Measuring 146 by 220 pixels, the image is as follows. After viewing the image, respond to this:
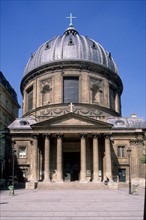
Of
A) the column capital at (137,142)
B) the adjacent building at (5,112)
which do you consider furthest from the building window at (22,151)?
the column capital at (137,142)

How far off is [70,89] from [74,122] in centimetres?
1293

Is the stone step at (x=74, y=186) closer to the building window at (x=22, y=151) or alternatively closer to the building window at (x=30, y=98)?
the building window at (x=22, y=151)

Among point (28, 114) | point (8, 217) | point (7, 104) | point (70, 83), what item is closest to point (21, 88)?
point (7, 104)

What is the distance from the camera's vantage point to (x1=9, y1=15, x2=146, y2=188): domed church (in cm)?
5362

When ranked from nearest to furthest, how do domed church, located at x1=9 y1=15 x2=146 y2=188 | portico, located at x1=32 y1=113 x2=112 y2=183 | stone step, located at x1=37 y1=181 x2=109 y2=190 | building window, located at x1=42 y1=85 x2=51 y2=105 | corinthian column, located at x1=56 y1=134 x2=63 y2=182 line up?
1. stone step, located at x1=37 y1=181 x2=109 y2=190
2. corinthian column, located at x1=56 y1=134 x2=63 y2=182
3. portico, located at x1=32 y1=113 x2=112 y2=183
4. domed church, located at x1=9 y1=15 x2=146 y2=188
5. building window, located at x1=42 y1=85 x2=51 y2=105

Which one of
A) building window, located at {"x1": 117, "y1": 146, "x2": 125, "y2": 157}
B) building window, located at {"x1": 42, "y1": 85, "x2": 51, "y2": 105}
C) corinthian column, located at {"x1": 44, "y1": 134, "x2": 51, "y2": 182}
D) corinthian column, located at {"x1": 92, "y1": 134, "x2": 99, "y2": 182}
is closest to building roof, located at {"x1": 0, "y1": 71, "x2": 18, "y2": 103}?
building window, located at {"x1": 42, "y1": 85, "x2": 51, "y2": 105}

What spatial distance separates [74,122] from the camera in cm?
5428

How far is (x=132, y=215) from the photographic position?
62.7 feet

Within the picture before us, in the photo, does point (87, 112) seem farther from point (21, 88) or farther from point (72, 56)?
point (21, 88)

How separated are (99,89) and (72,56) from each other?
9138 millimetres

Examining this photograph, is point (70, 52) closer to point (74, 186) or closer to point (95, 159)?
point (95, 159)

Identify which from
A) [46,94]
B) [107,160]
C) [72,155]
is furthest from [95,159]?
[46,94]

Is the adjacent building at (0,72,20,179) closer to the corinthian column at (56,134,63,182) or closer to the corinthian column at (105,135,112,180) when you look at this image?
the corinthian column at (56,134,63,182)

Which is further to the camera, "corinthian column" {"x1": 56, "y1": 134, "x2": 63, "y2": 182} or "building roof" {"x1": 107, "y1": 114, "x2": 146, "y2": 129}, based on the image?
"building roof" {"x1": 107, "y1": 114, "x2": 146, "y2": 129}
